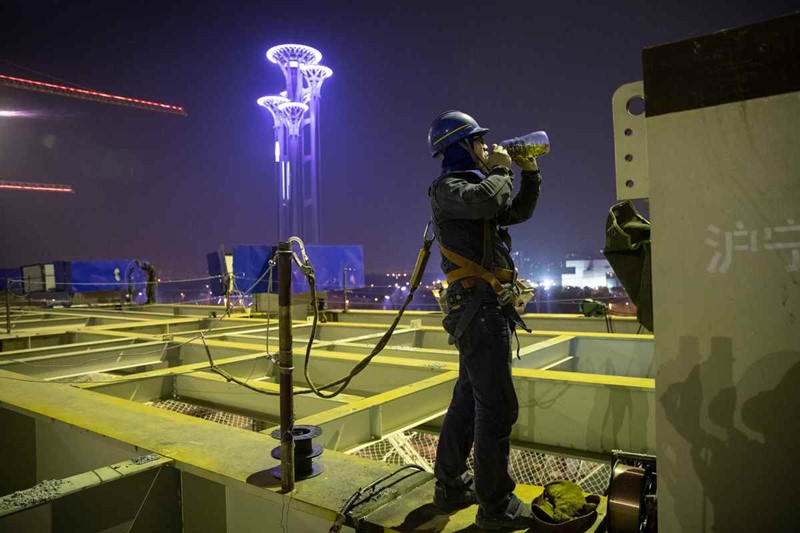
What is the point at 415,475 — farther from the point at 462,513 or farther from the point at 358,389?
the point at 358,389

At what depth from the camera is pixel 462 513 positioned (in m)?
2.47

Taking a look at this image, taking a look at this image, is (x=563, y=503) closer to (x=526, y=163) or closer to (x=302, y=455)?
(x=302, y=455)

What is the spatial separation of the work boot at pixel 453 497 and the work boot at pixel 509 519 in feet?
0.68

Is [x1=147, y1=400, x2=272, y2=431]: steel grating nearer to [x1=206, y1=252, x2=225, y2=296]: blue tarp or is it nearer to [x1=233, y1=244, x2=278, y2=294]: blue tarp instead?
[x1=233, y1=244, x2=278, y2=294]: blue tarp

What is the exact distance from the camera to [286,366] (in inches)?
104

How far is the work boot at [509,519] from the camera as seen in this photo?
7.40 feet

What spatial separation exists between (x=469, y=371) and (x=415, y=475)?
97 cm

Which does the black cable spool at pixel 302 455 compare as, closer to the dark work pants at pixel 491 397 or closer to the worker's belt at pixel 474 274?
the dark work pants at pixel 491 397

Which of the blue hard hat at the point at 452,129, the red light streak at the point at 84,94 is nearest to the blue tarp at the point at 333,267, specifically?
the blue hard hat at the point at 452,129

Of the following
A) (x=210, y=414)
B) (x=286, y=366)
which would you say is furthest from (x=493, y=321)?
(x=210, y=414)

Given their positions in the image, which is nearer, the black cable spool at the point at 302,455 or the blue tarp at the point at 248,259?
the black cable spool at the point at 302,455

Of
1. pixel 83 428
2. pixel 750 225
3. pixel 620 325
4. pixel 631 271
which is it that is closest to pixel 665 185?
pixel 750 225

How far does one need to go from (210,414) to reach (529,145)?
236 inches

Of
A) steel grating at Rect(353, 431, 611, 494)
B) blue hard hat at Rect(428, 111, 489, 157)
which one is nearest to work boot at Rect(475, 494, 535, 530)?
blue hard hat at Rect(428, 111, 489, 157)
